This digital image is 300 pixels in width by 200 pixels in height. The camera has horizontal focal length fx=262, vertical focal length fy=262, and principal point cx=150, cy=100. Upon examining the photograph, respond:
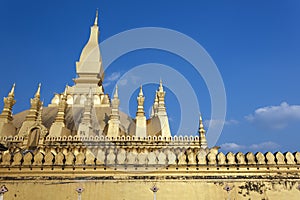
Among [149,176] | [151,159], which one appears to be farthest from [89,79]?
[149,176]

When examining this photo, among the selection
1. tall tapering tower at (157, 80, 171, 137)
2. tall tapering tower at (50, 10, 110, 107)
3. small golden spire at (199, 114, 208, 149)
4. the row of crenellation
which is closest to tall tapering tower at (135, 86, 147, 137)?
tall tapering tower at (157, 80, 171, 137)

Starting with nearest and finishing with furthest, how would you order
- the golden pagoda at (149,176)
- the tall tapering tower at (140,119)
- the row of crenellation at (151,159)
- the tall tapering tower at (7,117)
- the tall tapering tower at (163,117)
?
the golden pagoda at (149,176)
the row of crenellation at (151,159)
the tall tapering tower at (140,119)
the tall tapering tower at (163,117)
the tall tapering tower at (7,117)

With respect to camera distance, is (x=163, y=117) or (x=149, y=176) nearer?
(x=149, y=176)

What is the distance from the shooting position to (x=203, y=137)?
15.9 metres

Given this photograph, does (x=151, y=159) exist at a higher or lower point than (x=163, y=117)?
lower

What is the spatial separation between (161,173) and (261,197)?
2.87 meters

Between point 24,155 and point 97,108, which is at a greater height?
point 97,108

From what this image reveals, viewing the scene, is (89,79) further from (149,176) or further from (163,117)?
(149,176)

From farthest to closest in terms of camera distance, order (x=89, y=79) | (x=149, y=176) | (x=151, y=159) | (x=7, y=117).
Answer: (x=89, y=79) < (x=7, y=117) < (x=151, y=159) < (x=149, y=176)

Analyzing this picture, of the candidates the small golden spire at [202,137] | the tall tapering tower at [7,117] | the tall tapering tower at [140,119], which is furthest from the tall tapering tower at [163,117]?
the tall tapering tower at [7,117]

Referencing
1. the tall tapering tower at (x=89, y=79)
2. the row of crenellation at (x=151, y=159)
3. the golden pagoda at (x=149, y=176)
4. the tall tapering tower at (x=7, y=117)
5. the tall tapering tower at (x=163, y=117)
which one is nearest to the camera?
the golden pagoda at (x=149, y=176)

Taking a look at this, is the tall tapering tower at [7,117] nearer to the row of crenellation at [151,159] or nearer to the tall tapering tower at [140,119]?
the tall tapering tower at [140,119]

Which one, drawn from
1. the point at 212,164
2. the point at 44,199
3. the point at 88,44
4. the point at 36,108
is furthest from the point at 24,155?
the point at 88,44

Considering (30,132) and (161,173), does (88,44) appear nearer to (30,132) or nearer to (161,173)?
(30,132)
